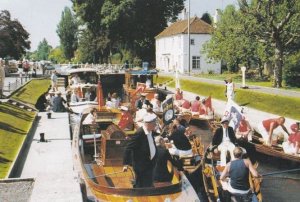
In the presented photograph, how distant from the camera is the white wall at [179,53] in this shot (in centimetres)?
6844

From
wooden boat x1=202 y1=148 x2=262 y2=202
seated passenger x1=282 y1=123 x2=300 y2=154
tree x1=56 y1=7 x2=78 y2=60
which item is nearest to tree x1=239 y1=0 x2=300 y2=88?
seated passenger x1=282 y1=123 x2=300 y2=154

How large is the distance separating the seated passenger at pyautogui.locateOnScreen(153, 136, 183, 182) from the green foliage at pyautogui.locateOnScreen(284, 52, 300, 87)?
31.0m

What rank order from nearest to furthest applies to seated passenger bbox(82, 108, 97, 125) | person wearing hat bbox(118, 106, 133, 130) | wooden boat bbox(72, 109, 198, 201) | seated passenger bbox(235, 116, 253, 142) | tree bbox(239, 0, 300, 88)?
wooden boat bbox(72, 109, 198, 201)
seated passenger bbox(82, 108, 97, 125)
person wearing hat bbox(118, 106, 133, 130)
seated passenger bbox(235, 116, 253, 142)
tree bbox(239, 0, 300, 88)

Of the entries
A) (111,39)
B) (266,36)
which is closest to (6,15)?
(111,39)

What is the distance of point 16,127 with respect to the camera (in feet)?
68.5

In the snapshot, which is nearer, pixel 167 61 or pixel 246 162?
pixel 246 162

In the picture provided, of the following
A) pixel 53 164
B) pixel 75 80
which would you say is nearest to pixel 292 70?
pixel 75 80

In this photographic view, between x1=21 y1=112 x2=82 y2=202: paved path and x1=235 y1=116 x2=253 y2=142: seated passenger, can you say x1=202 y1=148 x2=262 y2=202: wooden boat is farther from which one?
x1=235 y1=116 x2=253 y2=142: seated passenger

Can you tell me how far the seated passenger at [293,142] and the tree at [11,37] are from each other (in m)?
44.5

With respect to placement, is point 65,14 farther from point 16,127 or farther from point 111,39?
point 16,127

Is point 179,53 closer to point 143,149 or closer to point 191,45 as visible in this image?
point 191,45

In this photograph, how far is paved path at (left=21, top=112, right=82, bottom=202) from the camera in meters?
6.94

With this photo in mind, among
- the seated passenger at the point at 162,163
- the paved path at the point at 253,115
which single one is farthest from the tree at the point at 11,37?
the seated passenger at the point at 162,163

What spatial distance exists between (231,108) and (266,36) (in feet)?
82.1
